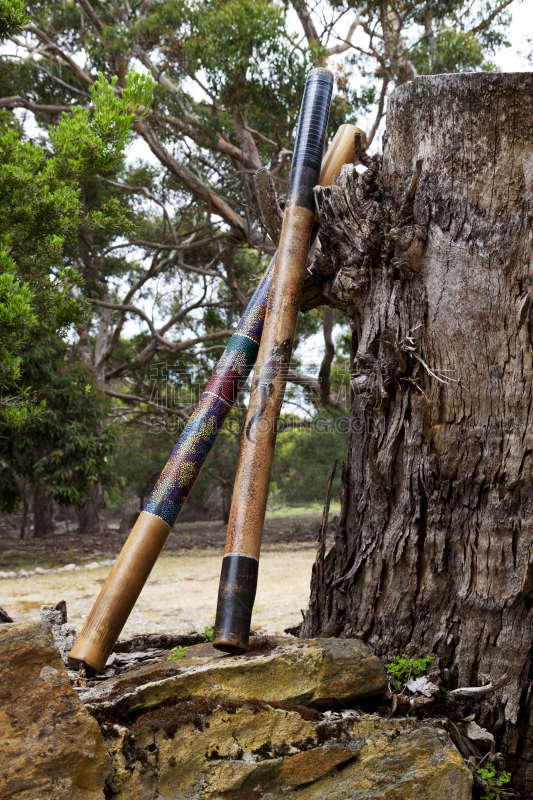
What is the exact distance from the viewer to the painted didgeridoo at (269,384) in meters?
2.38

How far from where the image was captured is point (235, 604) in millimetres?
2355

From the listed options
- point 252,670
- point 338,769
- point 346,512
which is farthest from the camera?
point 346,512

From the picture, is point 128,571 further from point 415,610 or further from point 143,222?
point 143,222

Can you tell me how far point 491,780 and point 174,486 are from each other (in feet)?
5.35

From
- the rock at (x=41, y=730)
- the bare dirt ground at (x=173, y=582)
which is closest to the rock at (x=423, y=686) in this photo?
the rock at (x=41, y=730)

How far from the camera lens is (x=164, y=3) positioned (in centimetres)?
910

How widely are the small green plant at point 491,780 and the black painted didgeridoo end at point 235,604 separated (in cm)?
93

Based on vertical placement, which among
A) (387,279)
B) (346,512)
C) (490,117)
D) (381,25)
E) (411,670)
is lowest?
(411,670)

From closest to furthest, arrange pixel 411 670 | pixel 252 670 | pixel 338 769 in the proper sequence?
pixel 338 769
pixel 252 670
pixel 411 670

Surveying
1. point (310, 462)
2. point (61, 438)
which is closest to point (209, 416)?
point (61, 438)

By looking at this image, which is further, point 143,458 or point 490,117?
point 143,458

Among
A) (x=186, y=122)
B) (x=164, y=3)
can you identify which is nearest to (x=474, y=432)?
(x=186, y=122)

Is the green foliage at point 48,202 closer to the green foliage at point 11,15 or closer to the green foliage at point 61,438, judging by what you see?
the green foliage at point 11,15

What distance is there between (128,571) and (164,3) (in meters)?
9.35
